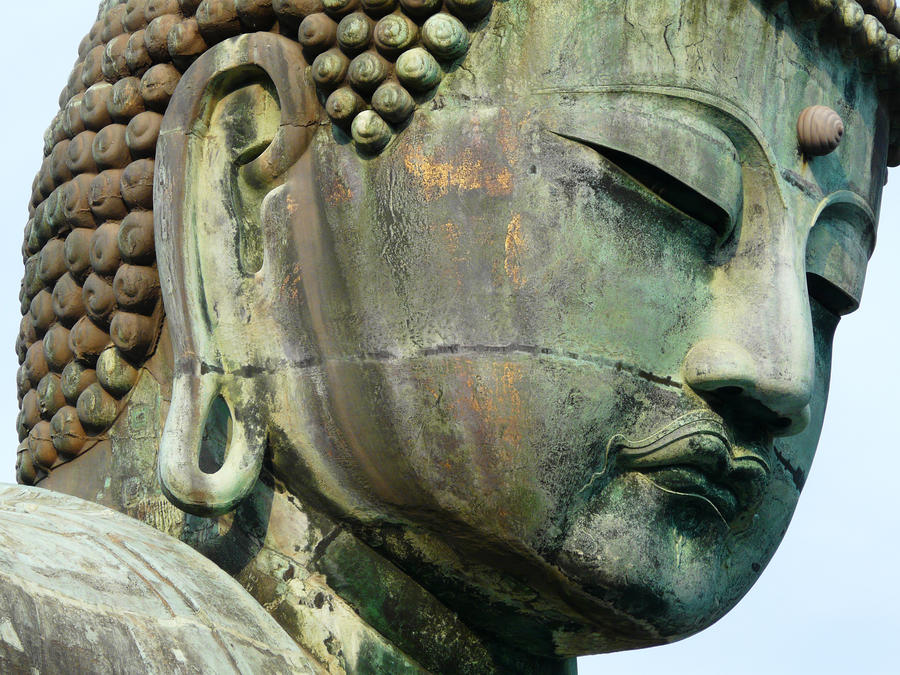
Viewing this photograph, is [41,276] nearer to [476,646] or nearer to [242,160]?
[242,160]

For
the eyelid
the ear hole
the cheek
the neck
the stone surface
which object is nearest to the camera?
the stone surface

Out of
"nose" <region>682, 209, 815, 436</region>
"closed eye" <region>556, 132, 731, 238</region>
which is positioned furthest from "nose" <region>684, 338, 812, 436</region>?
"closed eye" <region>556, 132, 731, 238</region>

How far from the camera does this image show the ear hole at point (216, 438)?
5.33 m

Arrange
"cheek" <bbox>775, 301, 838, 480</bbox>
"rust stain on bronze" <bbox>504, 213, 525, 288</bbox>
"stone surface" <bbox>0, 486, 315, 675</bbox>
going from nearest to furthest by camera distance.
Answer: "stone surface" <bbox>0, 486, 315, 675</bbox> → "rust stain on bronze" <bbox>504, 213, 525, 288</bbox> → "cheek" <bbox>775, 301, 838, 480</bbox>

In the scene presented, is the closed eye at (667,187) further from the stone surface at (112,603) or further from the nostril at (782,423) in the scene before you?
the stone surface at (112,603)

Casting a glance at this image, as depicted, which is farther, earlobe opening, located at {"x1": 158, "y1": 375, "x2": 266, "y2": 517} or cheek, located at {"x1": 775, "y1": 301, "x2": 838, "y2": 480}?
cheek, located at {"x1": 775, "y1": 301, "x2": 838, "y2": 480}

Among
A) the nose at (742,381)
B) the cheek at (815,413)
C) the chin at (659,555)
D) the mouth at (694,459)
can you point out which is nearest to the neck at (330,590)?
the chin at (659,555)

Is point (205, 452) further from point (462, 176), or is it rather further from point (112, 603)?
point (462, 176)

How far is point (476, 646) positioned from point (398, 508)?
0.54 m

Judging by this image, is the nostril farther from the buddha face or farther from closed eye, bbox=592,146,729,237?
closed eye, bbox=592,146,729,237

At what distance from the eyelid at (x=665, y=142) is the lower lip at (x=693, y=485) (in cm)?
69

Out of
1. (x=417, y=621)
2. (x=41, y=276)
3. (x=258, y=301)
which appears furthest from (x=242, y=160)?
(x=417, y=621)

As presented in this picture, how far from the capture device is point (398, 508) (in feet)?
16.9

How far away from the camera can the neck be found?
205 inches
